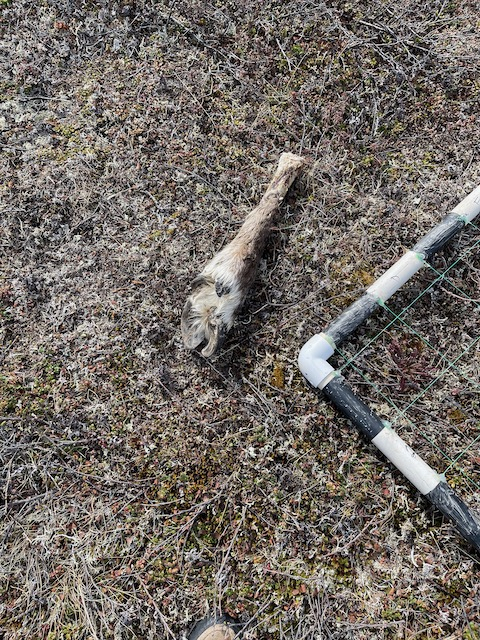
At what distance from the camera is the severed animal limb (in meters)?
3.55

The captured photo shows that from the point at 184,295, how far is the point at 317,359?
1234 millimetres

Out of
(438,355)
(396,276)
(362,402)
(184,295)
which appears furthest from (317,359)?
(184,295)

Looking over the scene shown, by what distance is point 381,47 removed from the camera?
426 cm

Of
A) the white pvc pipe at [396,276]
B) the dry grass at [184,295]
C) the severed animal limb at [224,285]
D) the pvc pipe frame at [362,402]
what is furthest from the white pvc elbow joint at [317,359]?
the severed animal limb at [224,285]

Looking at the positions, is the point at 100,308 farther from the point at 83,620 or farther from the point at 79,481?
the point at 83,620

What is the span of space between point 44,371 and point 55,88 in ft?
8.86

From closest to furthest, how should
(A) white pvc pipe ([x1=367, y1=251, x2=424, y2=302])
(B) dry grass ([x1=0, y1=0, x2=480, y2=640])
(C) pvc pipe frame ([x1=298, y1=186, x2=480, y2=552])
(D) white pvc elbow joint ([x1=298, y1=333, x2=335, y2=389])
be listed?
(C) pvc pipe frame ([x1=298, y1=186, x2=480, y2=552])
(B) dry grass ([x1=0, y1=0, x2=480, y2=640])
(D) white pvc elbow joint ([x1=298, y1=333, x2=335, y2=389])
(A) white pvc pipe ([x1=367, y1=251, x2=424, y2=302])

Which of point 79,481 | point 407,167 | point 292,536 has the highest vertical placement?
point 407,167

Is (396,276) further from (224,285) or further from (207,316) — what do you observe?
(207,316)

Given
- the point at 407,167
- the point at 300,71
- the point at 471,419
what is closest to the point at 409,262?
the point at 407,167

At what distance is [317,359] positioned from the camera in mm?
3414

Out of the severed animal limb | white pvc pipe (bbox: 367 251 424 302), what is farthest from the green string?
the severed animal limb

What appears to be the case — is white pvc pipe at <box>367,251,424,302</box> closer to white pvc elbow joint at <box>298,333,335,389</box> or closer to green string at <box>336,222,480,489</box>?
green string at <box>336,222,480,489</box>

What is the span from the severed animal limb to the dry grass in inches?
7.1
